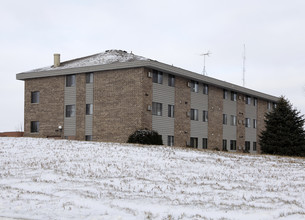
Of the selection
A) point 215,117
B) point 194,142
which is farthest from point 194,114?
point 215,117

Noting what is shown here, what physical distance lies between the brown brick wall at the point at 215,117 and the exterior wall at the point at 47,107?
14684mm

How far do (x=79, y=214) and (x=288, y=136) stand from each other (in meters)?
32.0

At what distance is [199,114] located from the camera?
136 feet

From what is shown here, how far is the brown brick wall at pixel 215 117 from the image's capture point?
43384 mm

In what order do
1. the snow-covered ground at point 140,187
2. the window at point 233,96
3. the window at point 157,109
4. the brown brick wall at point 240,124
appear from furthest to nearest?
the brown brick wall at point 240,124 < the window at point 233,96 < the window at point 157,109 < the snow-covered ground at point 140,187

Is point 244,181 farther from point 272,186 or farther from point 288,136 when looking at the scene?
point 288,136

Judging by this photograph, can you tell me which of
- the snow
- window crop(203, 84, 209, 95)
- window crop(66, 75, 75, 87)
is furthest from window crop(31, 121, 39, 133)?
window crop(203, 84, 209, 95)

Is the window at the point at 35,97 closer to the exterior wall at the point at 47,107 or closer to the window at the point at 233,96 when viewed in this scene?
the exterior wall at the point at 47,107

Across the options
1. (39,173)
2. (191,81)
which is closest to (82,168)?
(39,173)

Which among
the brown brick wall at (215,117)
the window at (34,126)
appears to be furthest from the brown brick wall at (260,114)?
the window at (34,126)

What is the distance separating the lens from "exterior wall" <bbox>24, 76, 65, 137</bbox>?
3941 cm

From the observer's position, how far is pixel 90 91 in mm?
37594

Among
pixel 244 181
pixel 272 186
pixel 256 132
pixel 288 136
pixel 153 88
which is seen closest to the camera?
pixel 272 186

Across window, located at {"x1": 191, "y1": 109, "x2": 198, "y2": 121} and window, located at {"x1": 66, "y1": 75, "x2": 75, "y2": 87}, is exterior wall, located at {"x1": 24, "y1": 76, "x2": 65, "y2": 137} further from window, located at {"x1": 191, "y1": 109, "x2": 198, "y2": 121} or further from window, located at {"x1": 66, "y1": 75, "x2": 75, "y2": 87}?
window, located at {"x1": 191, "y1": 109, "x2": 198, "y2": 121}
